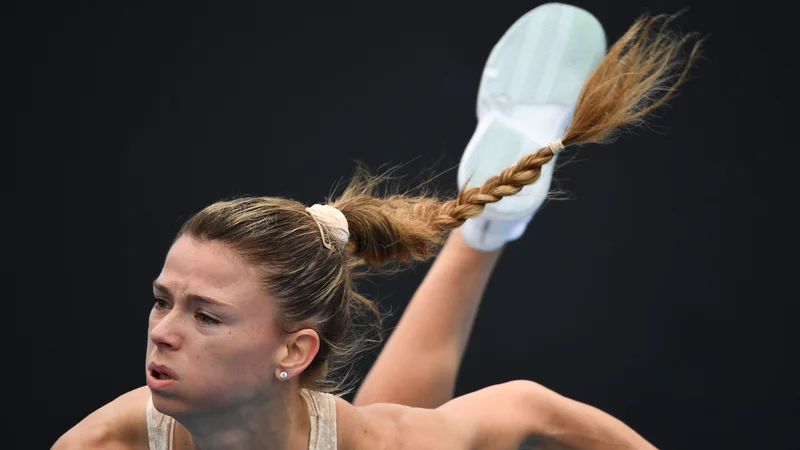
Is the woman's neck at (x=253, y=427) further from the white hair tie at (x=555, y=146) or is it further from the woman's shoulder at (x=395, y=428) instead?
the white hair tie at (x=555, y=146)

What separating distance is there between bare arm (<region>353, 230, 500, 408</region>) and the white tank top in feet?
0.72

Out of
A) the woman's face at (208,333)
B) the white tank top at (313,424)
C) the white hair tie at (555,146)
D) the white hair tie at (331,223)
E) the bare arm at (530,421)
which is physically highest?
the white hair tie at (555,146)

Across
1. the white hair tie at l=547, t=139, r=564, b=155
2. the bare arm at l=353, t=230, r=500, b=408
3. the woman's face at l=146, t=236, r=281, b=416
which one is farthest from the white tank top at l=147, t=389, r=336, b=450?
the white hair tie at l=547, t=139, r=564, b=155

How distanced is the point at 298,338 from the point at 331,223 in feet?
0.37

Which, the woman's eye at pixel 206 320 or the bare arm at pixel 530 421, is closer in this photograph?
the woman's eye at pixel 206 320

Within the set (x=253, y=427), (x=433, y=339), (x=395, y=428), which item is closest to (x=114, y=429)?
Result: (x=253, y=427)

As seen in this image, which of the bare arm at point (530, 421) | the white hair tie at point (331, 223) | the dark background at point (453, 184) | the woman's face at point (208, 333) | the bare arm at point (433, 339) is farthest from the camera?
the dark background at point (453, 184)

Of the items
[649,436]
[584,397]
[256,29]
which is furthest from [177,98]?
[649,436]

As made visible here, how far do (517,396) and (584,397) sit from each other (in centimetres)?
46

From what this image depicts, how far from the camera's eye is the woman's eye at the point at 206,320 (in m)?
0.86

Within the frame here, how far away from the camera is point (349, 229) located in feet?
3.33

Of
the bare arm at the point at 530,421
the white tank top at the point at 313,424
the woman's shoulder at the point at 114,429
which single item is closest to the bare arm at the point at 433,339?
the bare arm at the point at 530,421

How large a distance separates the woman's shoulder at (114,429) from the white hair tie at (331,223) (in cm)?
22

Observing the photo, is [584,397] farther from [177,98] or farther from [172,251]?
[172,251]
